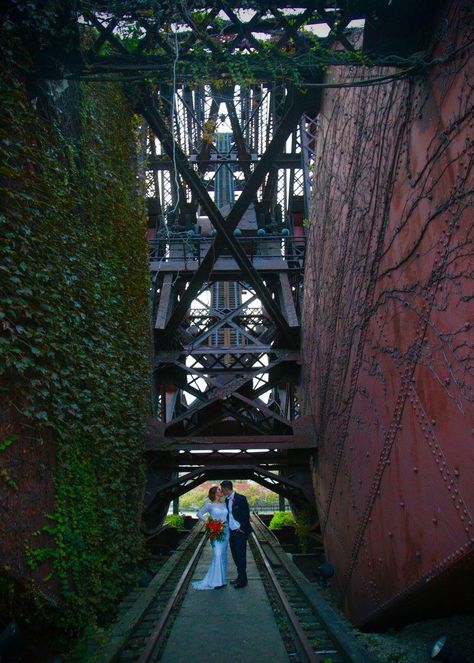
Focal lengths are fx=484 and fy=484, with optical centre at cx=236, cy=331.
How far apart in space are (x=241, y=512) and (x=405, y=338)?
4.09 meters

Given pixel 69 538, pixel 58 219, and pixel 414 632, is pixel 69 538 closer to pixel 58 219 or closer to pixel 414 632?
pixel 58 219

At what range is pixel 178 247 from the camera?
15148 millimetres

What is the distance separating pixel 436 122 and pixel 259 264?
1023cm

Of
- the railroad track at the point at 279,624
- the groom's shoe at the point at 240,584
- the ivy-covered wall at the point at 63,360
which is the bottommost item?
the groom's shoe at the point at 240,584

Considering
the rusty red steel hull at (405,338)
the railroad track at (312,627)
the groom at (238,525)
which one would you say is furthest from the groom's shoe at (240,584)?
the rusty red steel hull at (405,338)

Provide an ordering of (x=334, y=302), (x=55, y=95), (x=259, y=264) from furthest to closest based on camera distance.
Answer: (x=259, y=264) < (x=334, y=302) < (x=55, y=95)

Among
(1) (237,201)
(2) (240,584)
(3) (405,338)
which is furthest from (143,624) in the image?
(1) (237,201)

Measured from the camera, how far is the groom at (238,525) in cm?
686

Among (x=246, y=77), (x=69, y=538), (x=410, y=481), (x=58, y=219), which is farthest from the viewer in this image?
(x=58, y=219)

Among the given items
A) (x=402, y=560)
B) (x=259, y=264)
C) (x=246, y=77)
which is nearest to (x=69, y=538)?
(x=402, y=560)

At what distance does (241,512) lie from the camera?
6945mm

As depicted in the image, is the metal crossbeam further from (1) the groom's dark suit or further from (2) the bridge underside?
(1) the groom's dark suit

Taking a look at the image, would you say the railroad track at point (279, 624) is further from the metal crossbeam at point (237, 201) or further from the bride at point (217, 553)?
the metal crossbeam at point (237, 201)

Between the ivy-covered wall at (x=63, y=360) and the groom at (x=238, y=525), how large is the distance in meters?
1.42
